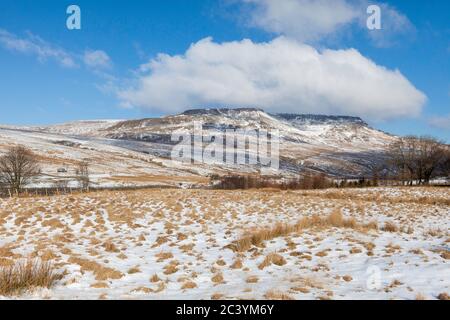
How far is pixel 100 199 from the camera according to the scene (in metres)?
31.2

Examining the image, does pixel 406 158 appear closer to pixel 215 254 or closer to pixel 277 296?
pixel 215 254

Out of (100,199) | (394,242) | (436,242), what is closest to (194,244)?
(394,242)

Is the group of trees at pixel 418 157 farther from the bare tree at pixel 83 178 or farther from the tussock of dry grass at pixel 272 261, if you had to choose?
the tussock of dry grass at pixel 272 261

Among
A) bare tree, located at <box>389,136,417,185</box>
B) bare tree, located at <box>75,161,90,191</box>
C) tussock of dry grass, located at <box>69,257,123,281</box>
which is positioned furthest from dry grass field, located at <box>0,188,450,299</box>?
bare tree, located at <box>389,136,417,185</box>

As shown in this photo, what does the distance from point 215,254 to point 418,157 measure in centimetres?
8064

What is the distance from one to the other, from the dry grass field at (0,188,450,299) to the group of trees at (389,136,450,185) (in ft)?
199

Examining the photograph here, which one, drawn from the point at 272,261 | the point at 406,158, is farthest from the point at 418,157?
the point at 272,261

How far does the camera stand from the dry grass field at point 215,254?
9.18 metres

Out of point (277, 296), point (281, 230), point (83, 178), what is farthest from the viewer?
point (83, 178)

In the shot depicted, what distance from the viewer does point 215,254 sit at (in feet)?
47.3

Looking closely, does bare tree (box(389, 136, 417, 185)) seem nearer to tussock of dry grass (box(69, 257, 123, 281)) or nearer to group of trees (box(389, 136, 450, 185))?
group of trees (box(389, 136, 450, 185))

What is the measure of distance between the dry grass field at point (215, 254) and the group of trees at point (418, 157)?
60.7 m

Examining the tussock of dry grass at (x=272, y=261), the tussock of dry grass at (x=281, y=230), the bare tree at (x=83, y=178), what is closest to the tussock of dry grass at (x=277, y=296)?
the tussock of dry grass at (x=272, y=261)
